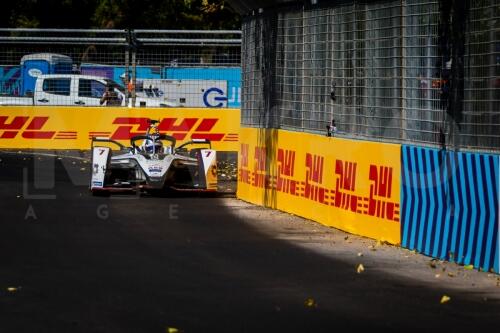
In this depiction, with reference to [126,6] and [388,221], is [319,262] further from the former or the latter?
[126,6]

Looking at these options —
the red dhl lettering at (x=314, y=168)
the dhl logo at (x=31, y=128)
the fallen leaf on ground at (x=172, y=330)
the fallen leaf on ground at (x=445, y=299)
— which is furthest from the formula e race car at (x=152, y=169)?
the fallen leaf on ground at (x=172, y=330)

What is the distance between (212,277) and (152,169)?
7.58m

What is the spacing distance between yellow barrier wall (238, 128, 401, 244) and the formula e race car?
0.70 m

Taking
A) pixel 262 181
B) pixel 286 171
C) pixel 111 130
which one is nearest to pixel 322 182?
pixel 286 171

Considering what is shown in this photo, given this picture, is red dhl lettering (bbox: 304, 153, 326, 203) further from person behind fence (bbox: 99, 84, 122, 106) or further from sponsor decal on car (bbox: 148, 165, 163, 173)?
person behind fence (bbox: 99, 84, 122, 106)

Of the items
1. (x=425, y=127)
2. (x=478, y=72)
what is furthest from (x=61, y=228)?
(x=478, y=72)

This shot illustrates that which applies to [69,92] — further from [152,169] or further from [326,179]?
[326,179]

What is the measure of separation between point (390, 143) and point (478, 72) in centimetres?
214

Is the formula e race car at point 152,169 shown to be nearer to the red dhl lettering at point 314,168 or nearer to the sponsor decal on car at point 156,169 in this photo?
the sponsor decal on car at point 156,169

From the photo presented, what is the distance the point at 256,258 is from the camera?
12609 millimetres

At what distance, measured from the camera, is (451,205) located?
1250 centimetres

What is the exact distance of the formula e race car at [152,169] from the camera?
18.7m

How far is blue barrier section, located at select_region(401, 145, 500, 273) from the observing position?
11.7 m

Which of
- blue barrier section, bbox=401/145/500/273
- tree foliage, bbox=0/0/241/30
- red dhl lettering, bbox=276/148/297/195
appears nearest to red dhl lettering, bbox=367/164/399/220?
blue barrier section, bbox=401/145/500/273
